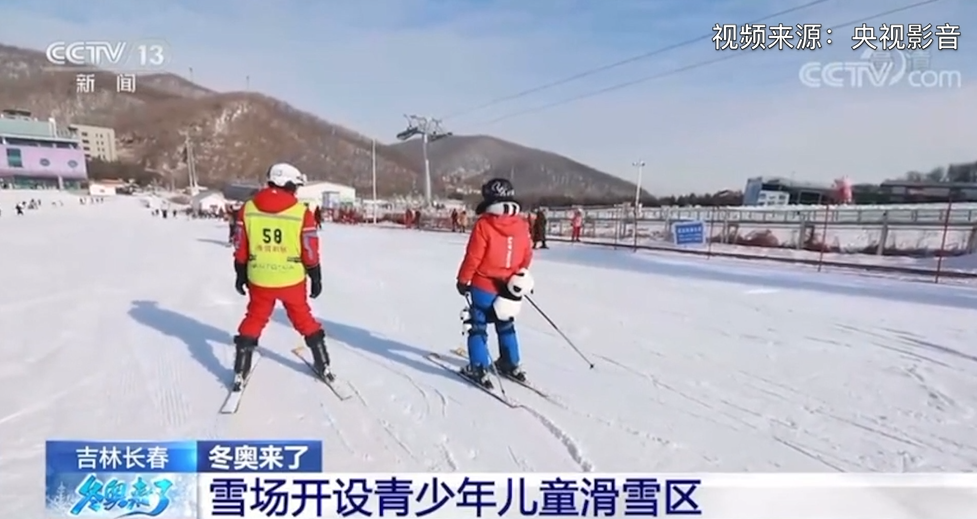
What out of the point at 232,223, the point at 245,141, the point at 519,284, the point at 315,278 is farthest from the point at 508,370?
the point at 245,141

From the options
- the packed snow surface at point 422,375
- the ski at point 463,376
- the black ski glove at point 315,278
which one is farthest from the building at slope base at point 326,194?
the ski at point 463,376

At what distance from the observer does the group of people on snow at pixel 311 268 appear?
5.73ft

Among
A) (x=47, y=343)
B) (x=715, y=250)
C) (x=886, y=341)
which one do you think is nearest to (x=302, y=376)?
(x=47, y=343)

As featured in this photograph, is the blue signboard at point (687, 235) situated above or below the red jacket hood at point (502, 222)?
below

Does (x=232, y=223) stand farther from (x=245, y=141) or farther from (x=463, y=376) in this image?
(x=463, y=376)

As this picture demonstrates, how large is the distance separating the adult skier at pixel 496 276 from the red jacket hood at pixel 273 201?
2.32ft

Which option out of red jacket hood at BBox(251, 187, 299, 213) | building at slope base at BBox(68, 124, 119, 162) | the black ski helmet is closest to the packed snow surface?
building at slope base at BBox(68, 124, 119, 162)

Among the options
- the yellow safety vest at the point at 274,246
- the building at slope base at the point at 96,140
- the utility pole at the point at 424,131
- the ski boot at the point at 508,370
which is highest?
the utility pole at the point at 424,131

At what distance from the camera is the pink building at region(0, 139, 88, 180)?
5.63ft

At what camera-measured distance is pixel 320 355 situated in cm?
192

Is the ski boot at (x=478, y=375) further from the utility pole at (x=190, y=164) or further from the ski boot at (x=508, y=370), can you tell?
the utility pole at (x=190, y=164)

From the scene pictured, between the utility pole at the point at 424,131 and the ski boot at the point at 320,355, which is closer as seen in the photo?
the ski boot at the point at 320,355

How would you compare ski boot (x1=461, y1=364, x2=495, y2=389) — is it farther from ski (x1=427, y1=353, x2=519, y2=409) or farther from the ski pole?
the ski pole

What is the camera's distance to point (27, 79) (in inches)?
65.4
